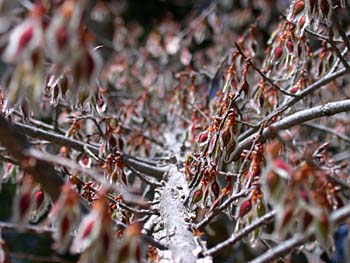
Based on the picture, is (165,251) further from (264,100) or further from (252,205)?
(264,100)

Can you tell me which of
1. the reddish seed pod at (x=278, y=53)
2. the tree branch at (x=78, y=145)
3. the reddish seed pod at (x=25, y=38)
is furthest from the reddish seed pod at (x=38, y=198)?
the reddish seed pod at (x=278, y=53)

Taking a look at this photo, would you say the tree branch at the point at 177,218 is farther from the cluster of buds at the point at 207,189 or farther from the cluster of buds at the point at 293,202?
the cluster of buds at the point at 293,202

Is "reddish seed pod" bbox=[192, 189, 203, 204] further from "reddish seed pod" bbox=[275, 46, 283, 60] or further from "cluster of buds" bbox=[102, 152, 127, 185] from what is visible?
"reddish seed pod" bbox=[275, 46, 283, 60]

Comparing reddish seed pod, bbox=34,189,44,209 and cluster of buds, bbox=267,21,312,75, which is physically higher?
cluster of buds, bbox=267,21,312,75

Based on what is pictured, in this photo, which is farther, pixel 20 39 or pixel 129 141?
pixel 129 141

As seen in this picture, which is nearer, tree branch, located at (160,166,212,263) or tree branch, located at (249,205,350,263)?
tree branch, located at (249,205,350,263)

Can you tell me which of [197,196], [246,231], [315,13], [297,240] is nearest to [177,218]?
[197,196]

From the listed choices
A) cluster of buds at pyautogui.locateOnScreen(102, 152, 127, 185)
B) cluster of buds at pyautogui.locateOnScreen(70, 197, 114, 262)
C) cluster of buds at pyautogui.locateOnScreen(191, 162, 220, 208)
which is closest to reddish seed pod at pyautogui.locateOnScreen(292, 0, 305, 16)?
cluster of buds at pyautogui.locateOnScreen(191, 162, 220, 208)

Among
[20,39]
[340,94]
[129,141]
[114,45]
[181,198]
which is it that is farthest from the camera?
[114,45]

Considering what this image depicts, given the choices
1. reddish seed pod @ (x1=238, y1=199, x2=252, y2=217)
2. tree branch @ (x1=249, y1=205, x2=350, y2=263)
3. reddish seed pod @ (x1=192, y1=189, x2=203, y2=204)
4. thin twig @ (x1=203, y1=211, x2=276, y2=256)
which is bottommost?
tree branch @ (x1=249, y1=205, x2=350, y2=263)

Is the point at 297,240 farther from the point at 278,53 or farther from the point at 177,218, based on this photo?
the point at 278,53

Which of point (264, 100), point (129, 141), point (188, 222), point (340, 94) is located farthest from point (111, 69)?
point (188, 222)
